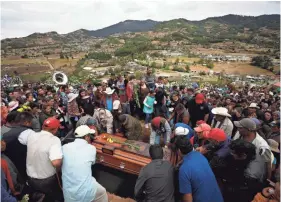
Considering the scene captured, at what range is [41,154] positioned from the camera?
3039 mm

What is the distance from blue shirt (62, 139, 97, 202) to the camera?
2896 mm

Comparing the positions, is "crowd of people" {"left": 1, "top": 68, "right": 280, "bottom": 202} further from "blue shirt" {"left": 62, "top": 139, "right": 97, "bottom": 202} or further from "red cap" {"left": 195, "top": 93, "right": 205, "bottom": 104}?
"red cap" {"left": 195, "top": 93, "right": 205, "bottom": 104}

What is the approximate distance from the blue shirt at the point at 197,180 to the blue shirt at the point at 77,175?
1.11m

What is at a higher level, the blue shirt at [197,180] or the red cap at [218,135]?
the red cap at [218,135]

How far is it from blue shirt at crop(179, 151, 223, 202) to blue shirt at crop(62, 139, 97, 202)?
111 cm

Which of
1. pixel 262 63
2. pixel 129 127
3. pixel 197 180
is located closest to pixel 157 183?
pixel 197 180

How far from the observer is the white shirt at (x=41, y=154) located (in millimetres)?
3043

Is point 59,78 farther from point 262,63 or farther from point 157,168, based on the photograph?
point 262,63

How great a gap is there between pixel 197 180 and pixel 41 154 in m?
1.90

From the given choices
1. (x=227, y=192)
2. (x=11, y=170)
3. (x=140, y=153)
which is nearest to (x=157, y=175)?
(x=227, y=192)

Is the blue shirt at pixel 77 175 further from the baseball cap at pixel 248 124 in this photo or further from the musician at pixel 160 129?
the baseball cap at pixel 248 124

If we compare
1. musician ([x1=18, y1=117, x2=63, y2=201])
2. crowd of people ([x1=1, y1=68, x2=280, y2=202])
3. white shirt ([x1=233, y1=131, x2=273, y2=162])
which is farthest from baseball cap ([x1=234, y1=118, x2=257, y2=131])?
musician ([x1=18, y1=117, x2=63, y2=201])

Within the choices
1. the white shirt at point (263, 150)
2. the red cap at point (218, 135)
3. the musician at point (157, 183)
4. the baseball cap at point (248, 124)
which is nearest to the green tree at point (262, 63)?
the baseball cap at point (248, 124)

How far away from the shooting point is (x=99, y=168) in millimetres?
Answer: 4363
